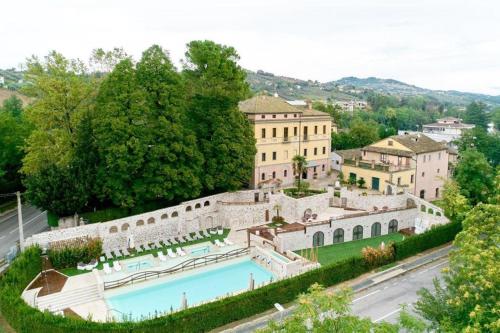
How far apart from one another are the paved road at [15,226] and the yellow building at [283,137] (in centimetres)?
2146

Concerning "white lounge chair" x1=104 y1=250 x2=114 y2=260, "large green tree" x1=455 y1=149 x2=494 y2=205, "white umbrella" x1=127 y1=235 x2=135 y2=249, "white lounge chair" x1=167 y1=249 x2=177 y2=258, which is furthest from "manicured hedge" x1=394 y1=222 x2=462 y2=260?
"white lounge chair" x1=104 y1=250 x2=114 y2=260

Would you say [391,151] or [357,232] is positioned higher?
[391,151]

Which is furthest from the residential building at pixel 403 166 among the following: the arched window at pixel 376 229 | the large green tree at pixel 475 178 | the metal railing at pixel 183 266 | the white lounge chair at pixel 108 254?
the white lounge chair at pixel 108 254

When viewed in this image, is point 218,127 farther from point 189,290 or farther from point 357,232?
point 189,290

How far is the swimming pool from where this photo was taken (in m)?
28.9

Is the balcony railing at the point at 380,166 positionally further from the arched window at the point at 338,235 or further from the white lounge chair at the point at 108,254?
the white lounge chair at the point at 108,254

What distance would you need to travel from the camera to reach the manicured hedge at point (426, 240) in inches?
1230

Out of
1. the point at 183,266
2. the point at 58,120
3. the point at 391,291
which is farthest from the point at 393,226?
the point at 58,120

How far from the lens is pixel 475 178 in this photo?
125 ft

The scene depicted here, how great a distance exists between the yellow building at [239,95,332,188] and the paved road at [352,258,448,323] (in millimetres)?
19277

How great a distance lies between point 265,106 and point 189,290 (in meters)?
24.4

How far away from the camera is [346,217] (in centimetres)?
3459

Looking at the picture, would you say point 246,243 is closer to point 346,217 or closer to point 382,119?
point 346,217

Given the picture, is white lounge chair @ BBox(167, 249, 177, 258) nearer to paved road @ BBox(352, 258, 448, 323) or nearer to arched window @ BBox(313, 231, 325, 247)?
arched window @ BBox(313, 231, 325, 247)
